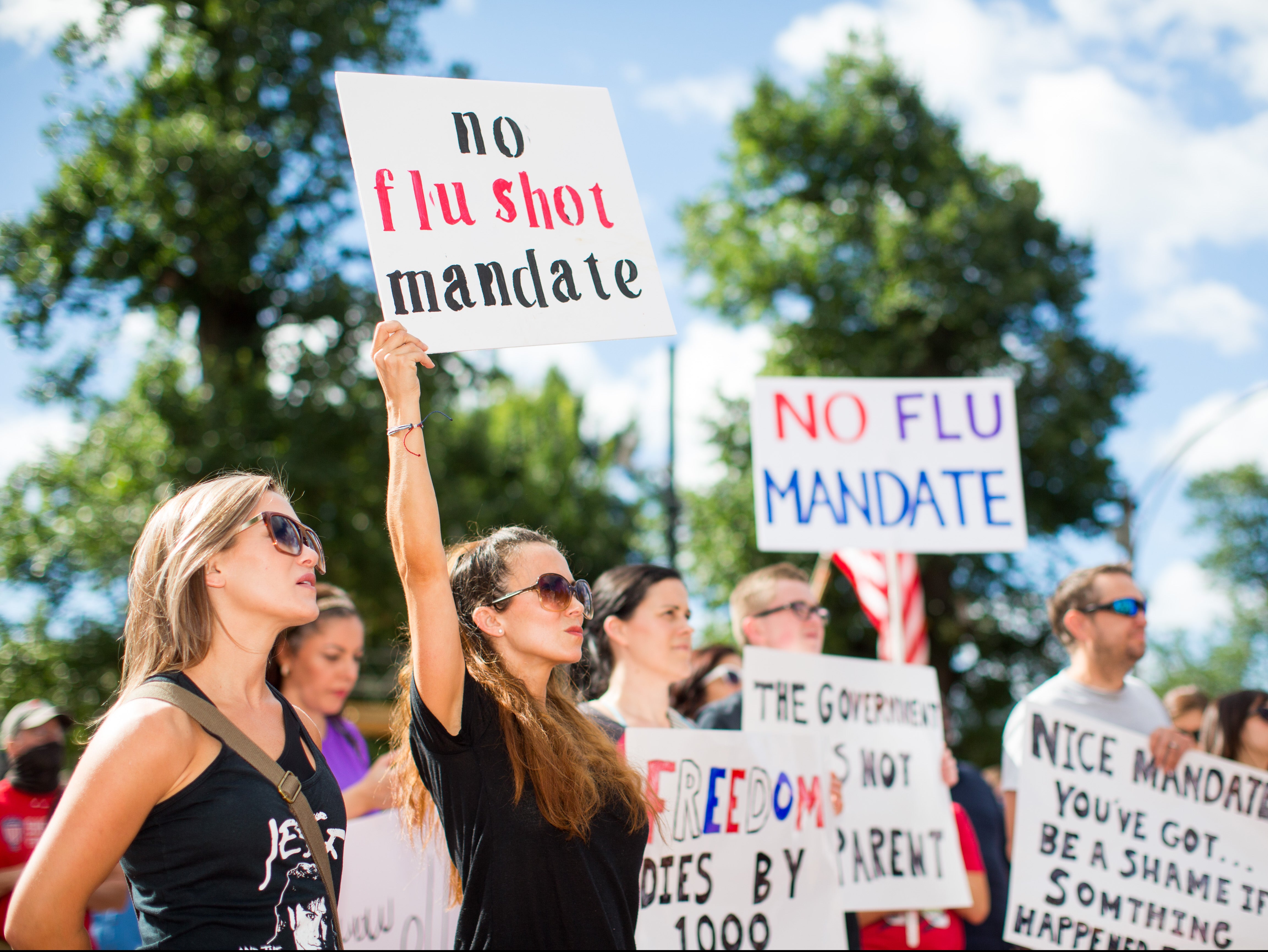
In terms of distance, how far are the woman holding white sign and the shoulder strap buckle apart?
349 millimetres

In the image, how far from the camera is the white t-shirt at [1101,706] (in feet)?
14.0

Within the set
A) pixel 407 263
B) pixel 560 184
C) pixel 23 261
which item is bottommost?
pixel 407 263

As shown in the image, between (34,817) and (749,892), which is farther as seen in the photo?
(34,817)

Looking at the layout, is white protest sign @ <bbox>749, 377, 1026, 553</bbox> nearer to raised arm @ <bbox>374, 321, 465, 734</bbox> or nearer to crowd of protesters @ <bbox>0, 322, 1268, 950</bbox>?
crowd of protesters @ <bbox>0, 322, 1268, 950</bbox>

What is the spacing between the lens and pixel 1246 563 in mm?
44781

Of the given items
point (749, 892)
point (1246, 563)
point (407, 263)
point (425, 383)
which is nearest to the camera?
point (407, 263)

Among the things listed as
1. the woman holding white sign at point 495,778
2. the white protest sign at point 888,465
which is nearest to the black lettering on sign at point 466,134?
the woman holding white sign at point 495,778

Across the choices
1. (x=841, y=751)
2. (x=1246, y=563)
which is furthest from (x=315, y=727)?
(x=1246, y=563)

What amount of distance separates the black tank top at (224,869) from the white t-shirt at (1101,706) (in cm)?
315

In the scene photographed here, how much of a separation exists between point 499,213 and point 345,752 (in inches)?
86.2

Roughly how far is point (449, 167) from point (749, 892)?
2.48 meters

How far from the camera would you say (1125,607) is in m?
4.21

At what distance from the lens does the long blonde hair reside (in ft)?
6.59

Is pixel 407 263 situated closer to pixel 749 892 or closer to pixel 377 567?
pixel 749 892
